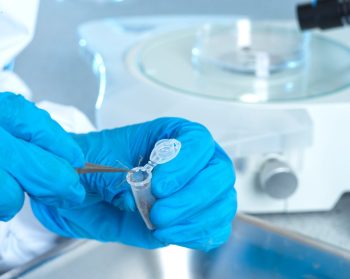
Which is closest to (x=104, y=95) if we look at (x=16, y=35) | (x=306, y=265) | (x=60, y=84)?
(x=16, y=35)

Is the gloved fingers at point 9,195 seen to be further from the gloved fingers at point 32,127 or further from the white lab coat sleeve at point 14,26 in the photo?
the white lab coat sleeve at point 14,26

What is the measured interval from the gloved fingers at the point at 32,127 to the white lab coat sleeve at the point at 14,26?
23 centimetres

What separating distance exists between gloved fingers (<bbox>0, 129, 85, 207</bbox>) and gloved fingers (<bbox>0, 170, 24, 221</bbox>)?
0.01 metres

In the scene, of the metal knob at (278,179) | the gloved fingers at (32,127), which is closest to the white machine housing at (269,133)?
the metal knob at (278,179)

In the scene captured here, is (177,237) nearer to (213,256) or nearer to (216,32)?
(213,256)

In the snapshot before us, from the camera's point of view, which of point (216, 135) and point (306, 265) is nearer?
point (306, 265)

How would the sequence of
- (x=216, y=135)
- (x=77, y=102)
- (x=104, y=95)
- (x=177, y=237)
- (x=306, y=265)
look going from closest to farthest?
(x=177, y=237)
(x=306, y=265)
(x=216, y=135)
(x=104, y=95)
(x=77, y=102)

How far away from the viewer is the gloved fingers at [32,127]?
0.60 metres

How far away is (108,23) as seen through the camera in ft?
4.19

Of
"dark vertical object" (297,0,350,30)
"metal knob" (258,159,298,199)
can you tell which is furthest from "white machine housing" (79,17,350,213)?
"dark vertical object" (297,0,350,30)

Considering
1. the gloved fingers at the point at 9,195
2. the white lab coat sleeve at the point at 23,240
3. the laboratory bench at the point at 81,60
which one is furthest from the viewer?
the laboratory bench at the point at 81,60

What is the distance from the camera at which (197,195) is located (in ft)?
2.03

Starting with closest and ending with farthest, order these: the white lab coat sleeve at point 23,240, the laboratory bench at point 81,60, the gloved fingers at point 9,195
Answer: the gloved fingers at point 9,195 → the white lab coat sleeve at point 23,240 → the laboratory bench at point 81,60

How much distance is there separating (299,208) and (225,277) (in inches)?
7.8
